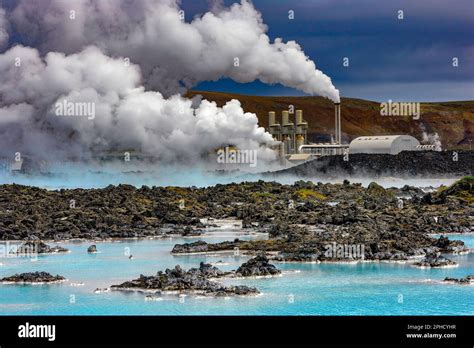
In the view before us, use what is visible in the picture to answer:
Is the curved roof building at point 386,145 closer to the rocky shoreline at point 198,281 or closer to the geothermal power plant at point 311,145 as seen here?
the geothermal power plant at point 311,145

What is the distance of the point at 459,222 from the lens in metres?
35.8

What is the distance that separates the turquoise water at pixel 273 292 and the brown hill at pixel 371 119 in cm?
11043

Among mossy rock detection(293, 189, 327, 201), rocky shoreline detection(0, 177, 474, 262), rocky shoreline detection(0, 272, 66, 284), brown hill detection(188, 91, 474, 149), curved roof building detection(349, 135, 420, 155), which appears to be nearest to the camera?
rocky shoreline detection(0, 272, 66, 284)

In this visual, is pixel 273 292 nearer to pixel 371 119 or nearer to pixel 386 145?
pixel 386 145

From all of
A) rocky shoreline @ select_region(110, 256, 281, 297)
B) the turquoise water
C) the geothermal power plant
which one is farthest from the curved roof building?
rocky shoreline @ select_region(110, 256, 281, 297)

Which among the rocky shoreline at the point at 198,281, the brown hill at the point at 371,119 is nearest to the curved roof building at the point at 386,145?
the rocky shoreline at the point at 198,281

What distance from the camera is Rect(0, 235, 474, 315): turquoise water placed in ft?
63.3

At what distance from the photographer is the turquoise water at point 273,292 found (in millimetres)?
19281

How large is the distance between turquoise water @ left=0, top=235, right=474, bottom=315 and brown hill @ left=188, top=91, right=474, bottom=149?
362ft

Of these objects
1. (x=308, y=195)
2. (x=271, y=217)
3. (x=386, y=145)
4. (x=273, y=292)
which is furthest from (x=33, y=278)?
(x=386, y=145)

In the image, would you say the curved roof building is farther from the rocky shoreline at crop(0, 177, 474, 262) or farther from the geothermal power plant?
the rocky shoreline at crop(0, 177, 474, 262)

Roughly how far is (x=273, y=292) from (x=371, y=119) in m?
147

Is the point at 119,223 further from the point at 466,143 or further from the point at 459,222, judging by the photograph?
the point at 466,143
